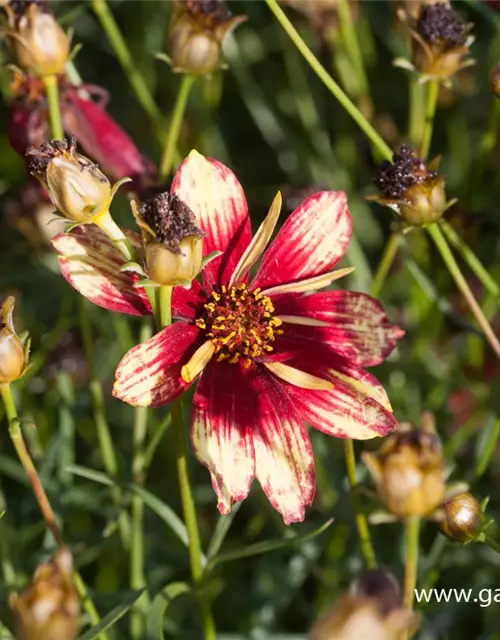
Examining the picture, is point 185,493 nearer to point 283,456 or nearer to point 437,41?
point 283,456

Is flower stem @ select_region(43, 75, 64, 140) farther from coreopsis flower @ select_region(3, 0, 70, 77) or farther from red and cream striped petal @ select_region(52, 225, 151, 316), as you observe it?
red and cream striped petal @ select_region(52, 225, 151, 316)

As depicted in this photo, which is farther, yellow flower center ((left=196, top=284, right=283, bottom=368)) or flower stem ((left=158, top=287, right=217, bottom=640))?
yellow flower center ((left=196, top=284, right=283, bottom=368))

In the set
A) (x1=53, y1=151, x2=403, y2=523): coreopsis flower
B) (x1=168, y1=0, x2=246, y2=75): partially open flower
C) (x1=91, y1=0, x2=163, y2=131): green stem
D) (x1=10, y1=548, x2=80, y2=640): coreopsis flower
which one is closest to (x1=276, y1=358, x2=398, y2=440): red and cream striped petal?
(x1=53, y1=151, x2=403, y2=523): coreopsis flower

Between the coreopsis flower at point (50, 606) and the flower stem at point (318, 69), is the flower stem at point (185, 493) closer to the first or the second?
the coreopsis flower at point (50, 606)

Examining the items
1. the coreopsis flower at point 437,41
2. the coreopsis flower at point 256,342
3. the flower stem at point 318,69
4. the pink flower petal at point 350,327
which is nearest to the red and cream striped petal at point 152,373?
the coreopsis flower at point 256,342

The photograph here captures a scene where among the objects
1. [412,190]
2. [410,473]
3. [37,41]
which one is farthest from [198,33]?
[410,473]

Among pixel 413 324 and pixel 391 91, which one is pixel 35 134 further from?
pixel 391 91
